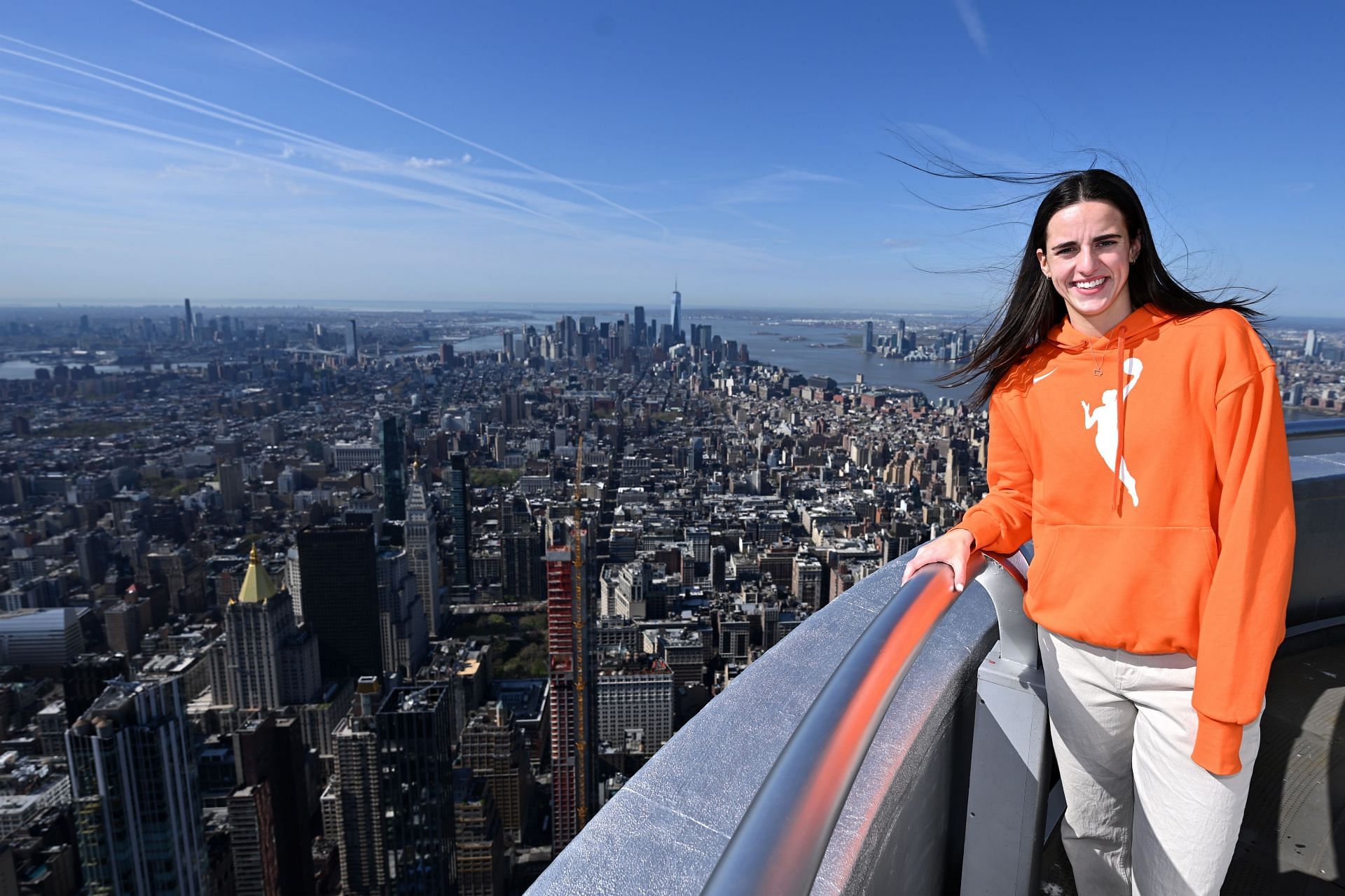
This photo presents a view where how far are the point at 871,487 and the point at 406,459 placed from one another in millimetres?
8862

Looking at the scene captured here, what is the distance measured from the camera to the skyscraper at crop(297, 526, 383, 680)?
9.12 m

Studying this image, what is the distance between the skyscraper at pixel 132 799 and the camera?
5.34 metres

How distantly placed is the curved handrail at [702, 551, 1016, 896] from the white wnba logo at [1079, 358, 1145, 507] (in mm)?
170

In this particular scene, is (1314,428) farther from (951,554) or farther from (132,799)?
(132,799)

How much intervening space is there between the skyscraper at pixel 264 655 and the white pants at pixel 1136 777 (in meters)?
9.00

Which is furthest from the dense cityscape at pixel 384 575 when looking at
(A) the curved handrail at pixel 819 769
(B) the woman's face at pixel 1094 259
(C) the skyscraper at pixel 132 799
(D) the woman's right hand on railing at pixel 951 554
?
(A) the curved handrail at pixel 819 769

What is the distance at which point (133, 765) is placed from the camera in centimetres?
541

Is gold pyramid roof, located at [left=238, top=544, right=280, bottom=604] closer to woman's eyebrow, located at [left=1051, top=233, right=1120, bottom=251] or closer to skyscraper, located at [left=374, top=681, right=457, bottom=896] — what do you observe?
skyscraper, located at [left=374, top=681, right=457, bottom=896]

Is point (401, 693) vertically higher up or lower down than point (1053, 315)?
lower down

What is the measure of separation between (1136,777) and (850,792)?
22 centimetres

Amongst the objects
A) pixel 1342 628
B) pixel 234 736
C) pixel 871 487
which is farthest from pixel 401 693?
pixel 871 487

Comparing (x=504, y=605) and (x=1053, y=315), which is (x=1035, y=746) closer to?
(x=1053, y=315)

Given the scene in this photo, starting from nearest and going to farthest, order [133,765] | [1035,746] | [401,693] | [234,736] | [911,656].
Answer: [911,656] < [1035,746] < [133,765] < [401,693] < [234,736]

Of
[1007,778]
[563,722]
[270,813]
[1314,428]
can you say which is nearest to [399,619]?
[270,813]
